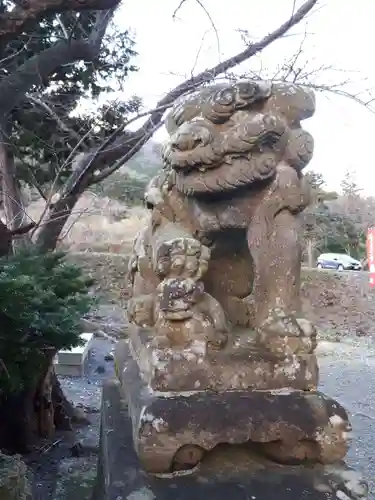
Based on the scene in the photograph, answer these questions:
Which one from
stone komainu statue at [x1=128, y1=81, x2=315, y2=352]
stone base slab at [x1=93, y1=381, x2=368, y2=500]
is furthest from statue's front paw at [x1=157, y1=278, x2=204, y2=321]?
stone base slab at [x1=93, y1=381, x2=368, y2=500]

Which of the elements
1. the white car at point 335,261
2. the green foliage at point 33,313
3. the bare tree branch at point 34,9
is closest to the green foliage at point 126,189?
the green foliage at point 33,313

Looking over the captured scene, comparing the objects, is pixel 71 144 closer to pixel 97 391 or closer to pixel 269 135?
pixel 97 391

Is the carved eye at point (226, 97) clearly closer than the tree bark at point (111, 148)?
Yes

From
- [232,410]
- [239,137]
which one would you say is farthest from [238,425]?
[239,137]

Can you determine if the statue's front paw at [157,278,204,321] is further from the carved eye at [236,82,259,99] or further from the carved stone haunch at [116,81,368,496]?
the carved eye at [236,82,259,99]

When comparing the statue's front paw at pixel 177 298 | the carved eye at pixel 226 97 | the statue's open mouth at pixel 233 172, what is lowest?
the statue's front paw at pixel 177 298

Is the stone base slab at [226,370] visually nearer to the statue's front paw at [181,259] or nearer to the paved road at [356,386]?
the statue's front paw at [181,259]

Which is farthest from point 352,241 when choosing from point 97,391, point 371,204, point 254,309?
point 254,309

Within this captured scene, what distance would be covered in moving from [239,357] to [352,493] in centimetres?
32

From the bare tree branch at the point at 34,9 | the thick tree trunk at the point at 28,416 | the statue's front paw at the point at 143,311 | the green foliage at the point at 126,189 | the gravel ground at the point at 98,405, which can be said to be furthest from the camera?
the green foliage at the point at 126,189

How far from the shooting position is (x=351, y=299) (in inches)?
293

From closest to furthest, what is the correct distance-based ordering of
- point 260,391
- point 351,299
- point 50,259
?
point 260,391 → point 50,259 → point 351,299

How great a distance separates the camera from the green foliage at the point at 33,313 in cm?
192

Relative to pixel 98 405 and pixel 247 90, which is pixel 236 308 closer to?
pixel 247 90
